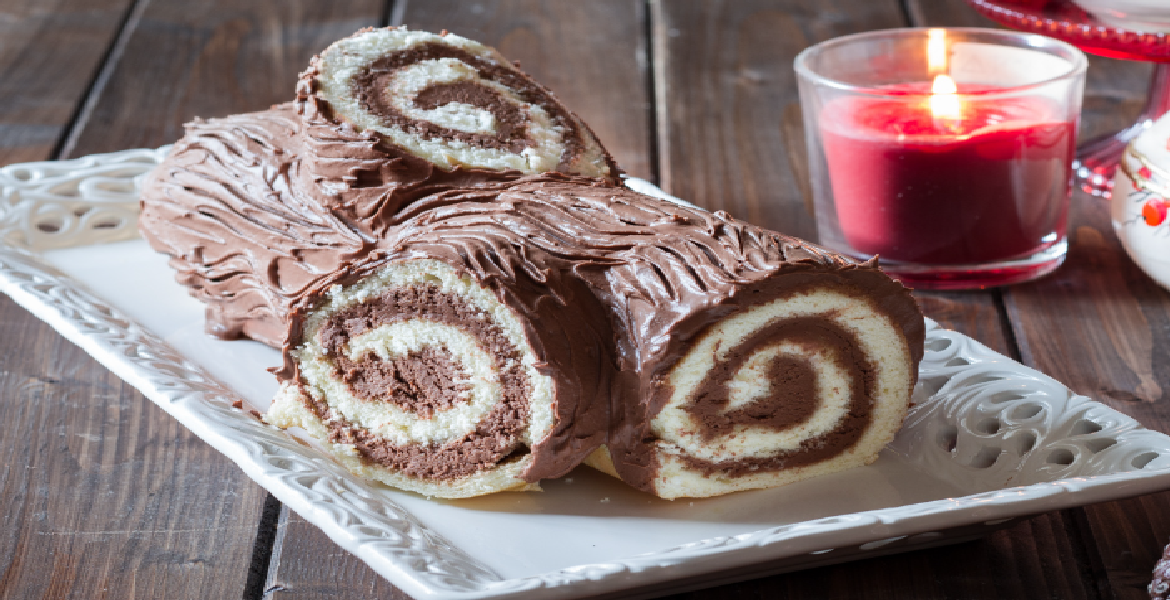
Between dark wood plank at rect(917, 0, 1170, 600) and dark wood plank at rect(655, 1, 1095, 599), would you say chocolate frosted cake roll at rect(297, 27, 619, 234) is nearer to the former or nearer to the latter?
dark wood plank at rect(655, 1, 1095, 599)

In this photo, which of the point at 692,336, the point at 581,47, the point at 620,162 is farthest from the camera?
the point at 581,47

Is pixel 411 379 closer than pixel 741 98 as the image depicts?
Yes

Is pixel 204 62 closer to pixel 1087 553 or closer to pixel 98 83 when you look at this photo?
pixel 98 83

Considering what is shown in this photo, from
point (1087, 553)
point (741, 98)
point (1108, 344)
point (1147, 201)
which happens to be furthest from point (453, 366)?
point (741, 98)

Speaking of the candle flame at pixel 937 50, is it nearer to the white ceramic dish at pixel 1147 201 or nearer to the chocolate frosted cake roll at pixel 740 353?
the white ceramic dish at pixel 1147 201

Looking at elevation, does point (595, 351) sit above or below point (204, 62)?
above

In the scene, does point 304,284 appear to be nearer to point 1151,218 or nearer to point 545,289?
point 545,289
